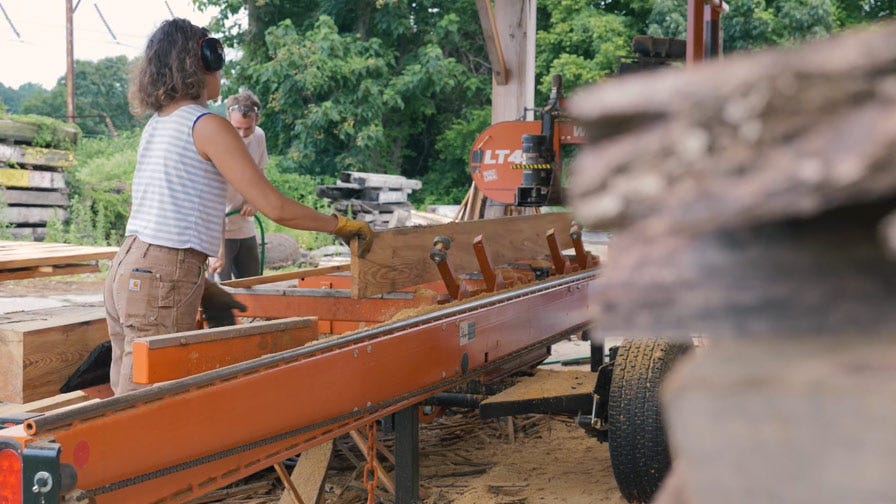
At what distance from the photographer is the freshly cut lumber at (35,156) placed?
529 inches

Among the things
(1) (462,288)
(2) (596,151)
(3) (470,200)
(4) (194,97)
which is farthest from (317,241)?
(2) (596,151)

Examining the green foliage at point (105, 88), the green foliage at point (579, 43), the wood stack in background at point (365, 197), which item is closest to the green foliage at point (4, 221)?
the wood stack in background at point (365, 197)

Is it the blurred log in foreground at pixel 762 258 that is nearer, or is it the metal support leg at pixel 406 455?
the blurred log in foreground at pixel 762 258

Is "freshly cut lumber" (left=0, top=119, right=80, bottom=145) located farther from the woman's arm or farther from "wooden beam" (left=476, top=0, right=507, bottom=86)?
the woman's arm

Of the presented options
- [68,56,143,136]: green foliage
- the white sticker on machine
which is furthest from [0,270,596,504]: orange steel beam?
[68,56,143,136]: green foliage

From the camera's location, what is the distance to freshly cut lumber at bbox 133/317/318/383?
2.76m

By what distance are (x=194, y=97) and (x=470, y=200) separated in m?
5.47

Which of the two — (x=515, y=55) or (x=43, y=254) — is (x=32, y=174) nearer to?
(x=515, y=55)

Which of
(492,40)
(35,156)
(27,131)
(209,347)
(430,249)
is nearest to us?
(209,347)

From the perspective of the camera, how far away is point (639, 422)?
3.97 meters

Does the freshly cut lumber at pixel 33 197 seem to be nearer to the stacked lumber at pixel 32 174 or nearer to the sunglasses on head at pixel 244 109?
the stacked lumber at pixel 32 174

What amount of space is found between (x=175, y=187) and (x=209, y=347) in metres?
0.54

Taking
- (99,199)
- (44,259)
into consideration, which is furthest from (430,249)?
(99,199)

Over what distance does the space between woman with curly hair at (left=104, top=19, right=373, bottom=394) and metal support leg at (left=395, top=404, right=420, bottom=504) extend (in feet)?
3.11
